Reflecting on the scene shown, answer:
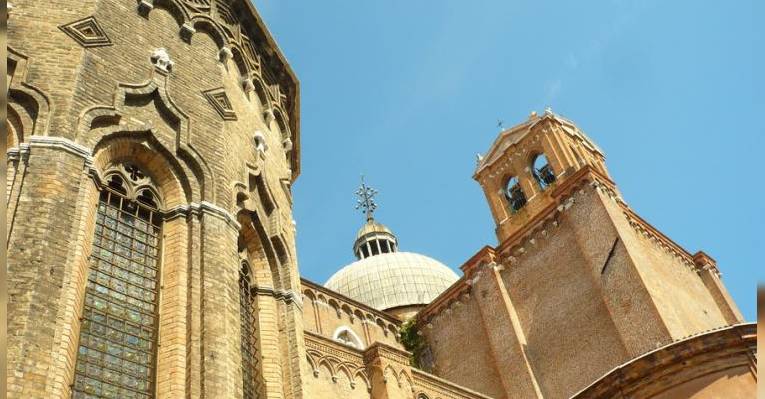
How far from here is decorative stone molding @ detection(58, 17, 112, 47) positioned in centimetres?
1155

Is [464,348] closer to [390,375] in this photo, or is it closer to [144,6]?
[390,375]

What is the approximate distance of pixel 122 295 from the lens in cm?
978

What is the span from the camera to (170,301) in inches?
396

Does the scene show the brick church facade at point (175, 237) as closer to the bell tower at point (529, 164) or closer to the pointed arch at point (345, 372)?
the pointed arch at point (345, 372)

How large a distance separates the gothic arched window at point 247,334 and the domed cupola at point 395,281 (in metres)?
23.3

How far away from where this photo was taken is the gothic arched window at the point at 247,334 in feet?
35.4

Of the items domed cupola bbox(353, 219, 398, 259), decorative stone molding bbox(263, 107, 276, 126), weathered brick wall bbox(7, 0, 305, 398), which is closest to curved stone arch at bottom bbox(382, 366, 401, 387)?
weathered brick wall bbox(7, 0, 305, 398)

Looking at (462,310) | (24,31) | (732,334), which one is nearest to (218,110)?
(24,31)

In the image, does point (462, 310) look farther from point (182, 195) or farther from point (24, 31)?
point (24, 31)

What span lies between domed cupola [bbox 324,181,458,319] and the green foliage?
4.42m

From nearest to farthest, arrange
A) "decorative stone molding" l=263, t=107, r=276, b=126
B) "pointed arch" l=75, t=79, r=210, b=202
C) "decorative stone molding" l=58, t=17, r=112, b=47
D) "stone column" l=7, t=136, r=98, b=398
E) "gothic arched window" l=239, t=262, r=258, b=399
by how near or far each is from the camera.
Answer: "stone column" l=7, t=136, r=98, b=398 → "pointed arch" l=75, t=79, r=210, b=202 → "gothic arched window" l=239, t=262, r=258, b=399 → "decorative stone molding" l=58, t=17, r=112, b=47 → "decorative stone molding" l=263, t=107, r=276, b=126

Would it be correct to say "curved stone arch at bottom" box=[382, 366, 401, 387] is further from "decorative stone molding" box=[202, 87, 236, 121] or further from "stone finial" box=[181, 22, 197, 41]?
"stone finial" box=[181, 22, 197, 41]

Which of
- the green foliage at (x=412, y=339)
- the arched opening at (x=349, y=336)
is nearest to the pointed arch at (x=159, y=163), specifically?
the arched opening at (x=349, y=336)

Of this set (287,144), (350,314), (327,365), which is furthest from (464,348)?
(287,144)
